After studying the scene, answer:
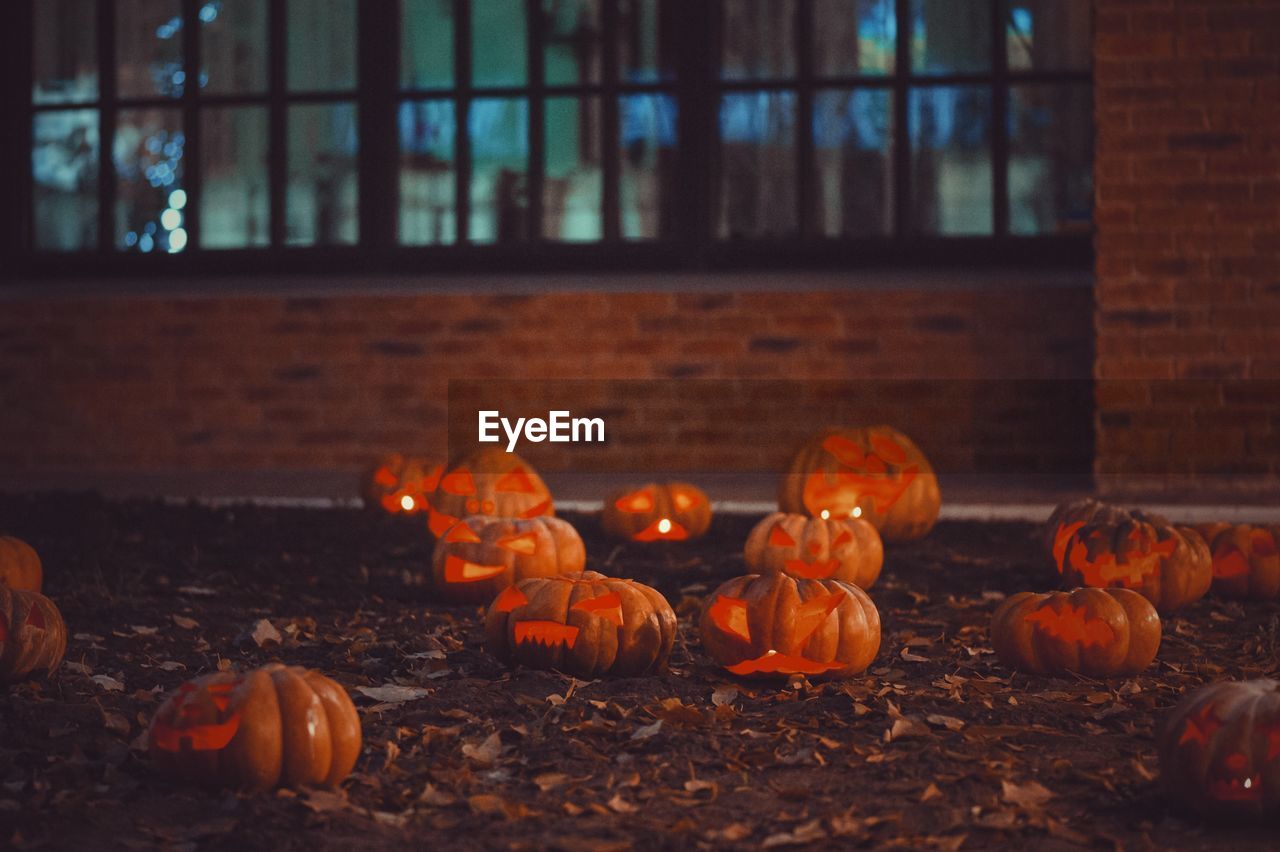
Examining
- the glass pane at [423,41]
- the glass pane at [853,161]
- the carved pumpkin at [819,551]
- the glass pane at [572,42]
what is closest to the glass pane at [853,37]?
the glass pane at [853,161]

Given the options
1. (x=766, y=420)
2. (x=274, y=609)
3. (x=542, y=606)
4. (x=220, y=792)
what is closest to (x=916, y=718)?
(x=542, y=606)

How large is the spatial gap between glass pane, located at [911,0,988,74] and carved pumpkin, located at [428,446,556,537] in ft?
12.0

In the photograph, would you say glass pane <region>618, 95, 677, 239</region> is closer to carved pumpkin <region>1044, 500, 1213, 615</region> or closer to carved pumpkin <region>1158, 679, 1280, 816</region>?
carved pumpkin <region>1044, 500, 1213, 615</region>

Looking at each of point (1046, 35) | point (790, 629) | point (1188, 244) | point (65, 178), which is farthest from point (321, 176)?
point (790, 629)

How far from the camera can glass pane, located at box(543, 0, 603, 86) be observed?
813cm

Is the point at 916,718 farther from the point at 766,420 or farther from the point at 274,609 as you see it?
the point at 766,420

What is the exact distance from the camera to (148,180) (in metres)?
8.57

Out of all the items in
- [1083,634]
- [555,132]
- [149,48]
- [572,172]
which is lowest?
[1083,634]

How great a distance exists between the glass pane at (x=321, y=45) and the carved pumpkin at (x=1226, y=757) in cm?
671

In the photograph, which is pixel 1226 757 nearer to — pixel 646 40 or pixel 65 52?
pixel 646 40

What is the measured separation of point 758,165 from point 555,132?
3.49 feet

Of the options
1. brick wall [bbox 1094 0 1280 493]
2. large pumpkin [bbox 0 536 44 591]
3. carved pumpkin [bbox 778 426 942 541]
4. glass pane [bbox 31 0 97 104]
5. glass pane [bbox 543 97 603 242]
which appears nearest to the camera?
large pumpkin [bbox 0 536 44 591]

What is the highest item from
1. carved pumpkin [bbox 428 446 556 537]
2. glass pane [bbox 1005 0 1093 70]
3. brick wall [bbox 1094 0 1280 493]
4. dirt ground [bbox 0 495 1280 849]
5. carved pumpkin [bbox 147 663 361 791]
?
glass pane [bbox 1005 0 1093 70]

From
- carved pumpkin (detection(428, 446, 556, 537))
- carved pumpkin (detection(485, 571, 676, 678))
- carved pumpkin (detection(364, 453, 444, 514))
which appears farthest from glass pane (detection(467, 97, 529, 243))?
carved pumpkin (detection(485, 571, 676, 678))
